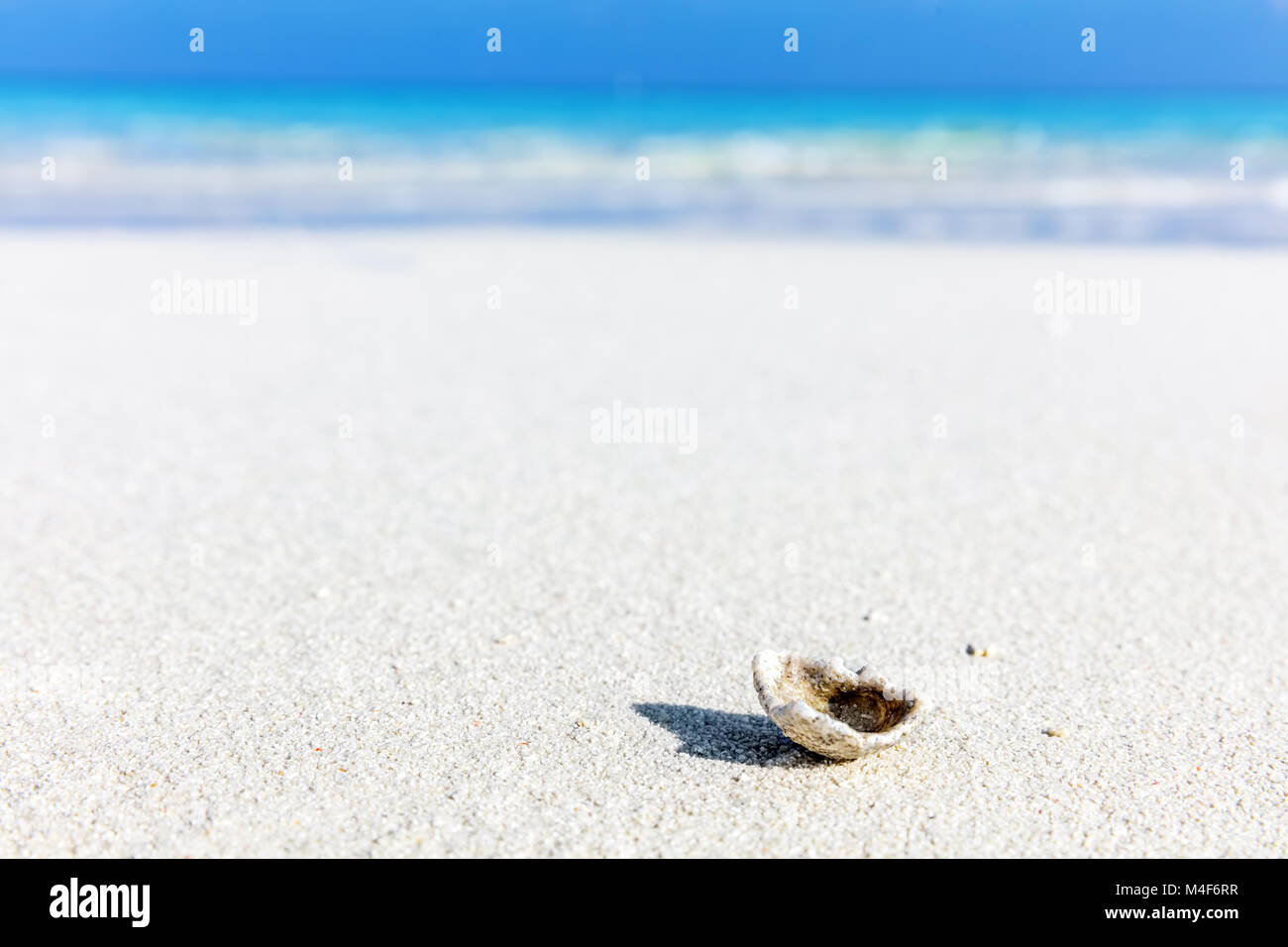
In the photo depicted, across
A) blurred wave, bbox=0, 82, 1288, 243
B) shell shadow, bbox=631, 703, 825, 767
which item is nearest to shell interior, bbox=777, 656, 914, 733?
shell shadow, bbox=631, 703, 825, 767

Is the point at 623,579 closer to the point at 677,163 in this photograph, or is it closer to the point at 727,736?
the point at 727,736

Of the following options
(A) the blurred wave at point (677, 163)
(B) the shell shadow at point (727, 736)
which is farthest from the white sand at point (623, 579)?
(A) the blurred wave at point (677, 163)

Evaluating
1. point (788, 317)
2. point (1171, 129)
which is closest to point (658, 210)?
point (788, 317)

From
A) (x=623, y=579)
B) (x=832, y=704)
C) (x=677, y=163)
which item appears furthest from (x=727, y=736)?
(x=677, y=163)

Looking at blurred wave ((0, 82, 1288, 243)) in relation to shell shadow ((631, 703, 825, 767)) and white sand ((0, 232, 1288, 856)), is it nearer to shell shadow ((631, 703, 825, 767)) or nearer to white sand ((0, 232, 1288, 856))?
white sand ((0, 232, 1288, 856))

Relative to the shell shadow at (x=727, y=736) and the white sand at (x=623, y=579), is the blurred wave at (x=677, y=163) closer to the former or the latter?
the white sand at (x=623, y=579)

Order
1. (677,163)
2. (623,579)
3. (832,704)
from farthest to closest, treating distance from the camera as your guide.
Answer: (677,163)
(623,579)
(832,704)
